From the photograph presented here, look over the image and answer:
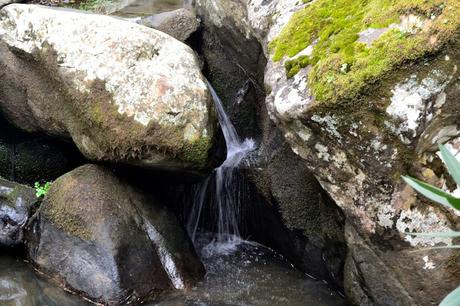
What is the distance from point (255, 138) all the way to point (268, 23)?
5.66ft

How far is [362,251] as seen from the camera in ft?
14.1

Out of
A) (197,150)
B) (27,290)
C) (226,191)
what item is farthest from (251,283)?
(27,290)

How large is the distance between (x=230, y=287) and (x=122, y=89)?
2.24 m

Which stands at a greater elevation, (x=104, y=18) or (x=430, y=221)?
(x=104, y=18)

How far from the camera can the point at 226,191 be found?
6.21 metres

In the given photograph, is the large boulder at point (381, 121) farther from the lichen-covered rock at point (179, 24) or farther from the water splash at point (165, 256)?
the lichen-covered rock at point (179, 24)

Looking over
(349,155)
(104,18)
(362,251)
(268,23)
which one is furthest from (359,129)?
(104,18)

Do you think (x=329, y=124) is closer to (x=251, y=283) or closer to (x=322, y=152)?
(x=322, y=152)

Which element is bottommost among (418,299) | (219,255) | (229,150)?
(219,255)

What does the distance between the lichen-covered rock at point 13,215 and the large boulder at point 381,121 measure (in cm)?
300

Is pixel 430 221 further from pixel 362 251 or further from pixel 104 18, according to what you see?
pixel 104 18

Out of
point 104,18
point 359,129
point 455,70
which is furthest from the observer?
point 104,18

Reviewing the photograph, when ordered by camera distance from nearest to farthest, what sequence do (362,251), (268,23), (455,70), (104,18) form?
(455,70) → (362,251) → (268,23) → (104,18)

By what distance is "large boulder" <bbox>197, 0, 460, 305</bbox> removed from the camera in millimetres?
3520
